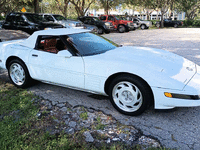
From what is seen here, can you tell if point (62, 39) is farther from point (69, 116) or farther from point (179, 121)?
point (179, 121)

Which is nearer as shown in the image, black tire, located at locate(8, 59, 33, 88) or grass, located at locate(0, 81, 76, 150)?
grass, located at locate(0, 81, 76, 150)

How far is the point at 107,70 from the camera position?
3.14m

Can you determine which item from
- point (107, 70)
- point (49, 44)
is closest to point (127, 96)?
point (107, 70)

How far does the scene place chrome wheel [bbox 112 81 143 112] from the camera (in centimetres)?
302

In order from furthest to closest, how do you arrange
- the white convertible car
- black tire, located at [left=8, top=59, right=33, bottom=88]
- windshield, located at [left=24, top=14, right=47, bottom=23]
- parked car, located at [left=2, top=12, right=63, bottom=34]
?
windshield, located at [left=24, top=14, right=47, bottom=23] < parked car, located at [left=2, top=12, right=63, bottom=34] < black tire, located at [left=8, top=59, right=33, bottom=88] < the white convertible car

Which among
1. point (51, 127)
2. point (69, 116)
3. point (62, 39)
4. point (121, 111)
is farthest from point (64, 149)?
point (62, 39)

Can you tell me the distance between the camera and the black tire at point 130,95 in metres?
2.90

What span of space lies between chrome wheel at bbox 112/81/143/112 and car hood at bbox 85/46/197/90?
0.25m

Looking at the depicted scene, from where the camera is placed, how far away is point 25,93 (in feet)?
13.6

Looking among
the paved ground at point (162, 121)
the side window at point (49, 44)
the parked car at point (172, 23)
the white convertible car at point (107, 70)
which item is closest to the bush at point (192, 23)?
the parked car at point (172, 23)

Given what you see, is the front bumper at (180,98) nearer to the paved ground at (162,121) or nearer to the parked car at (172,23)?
the paved ground at (162,121)

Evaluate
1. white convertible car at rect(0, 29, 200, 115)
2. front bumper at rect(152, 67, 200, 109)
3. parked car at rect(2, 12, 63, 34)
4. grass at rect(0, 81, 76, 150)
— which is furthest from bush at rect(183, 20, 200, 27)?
grass at rect(0, 81, 76, 150)

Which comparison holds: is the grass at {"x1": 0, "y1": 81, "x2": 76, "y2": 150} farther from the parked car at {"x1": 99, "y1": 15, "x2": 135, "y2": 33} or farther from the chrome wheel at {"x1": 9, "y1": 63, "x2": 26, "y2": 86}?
the parked car at {"x1": 99, "y1": 15, "x2": 135, "y2": 33}

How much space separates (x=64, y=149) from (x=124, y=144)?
2.48 ft
